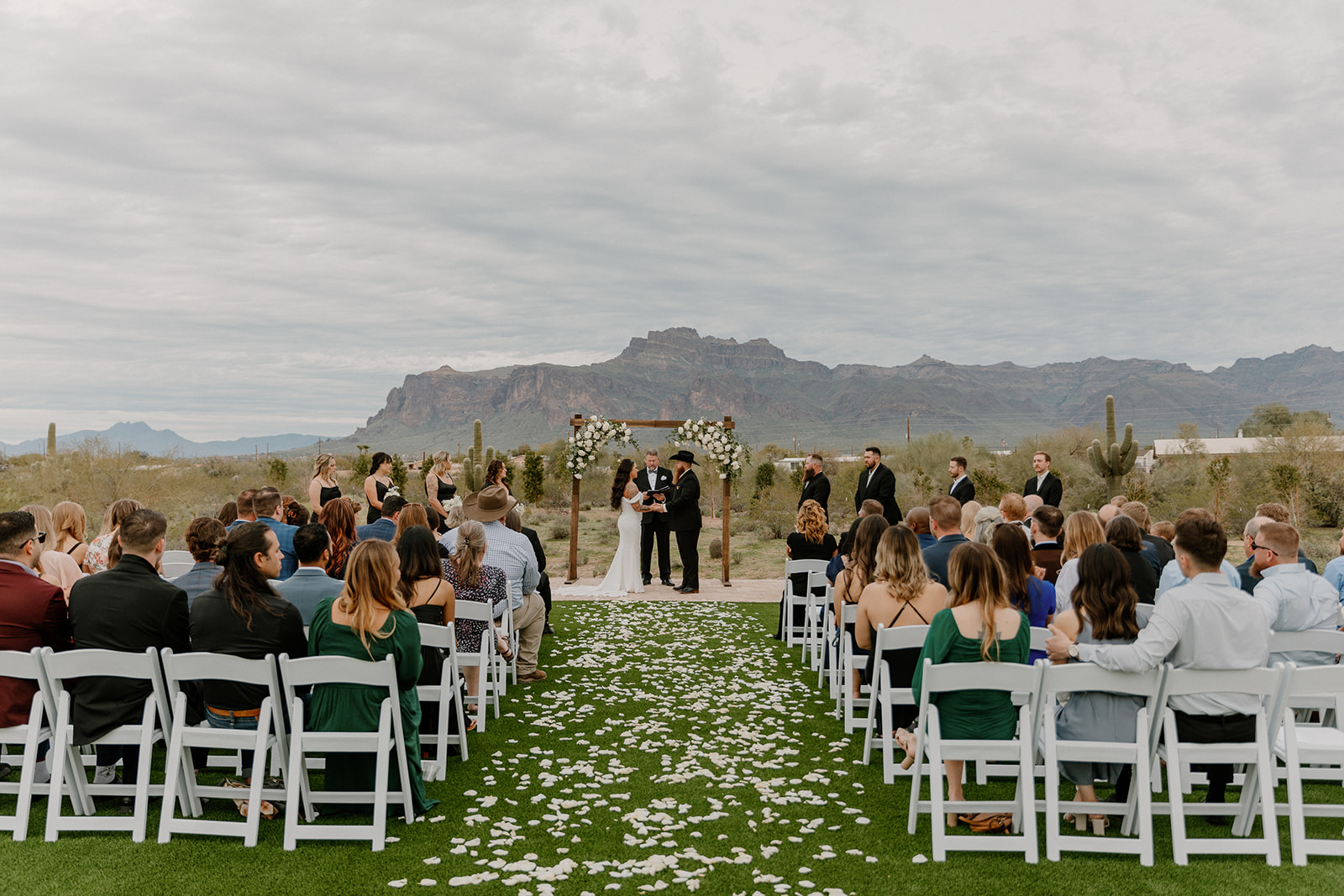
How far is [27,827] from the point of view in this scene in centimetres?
435

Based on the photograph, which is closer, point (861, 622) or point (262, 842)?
point (262, 842)

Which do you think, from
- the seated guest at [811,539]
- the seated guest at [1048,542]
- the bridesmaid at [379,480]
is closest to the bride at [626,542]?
the bridesmaid at [379,480]

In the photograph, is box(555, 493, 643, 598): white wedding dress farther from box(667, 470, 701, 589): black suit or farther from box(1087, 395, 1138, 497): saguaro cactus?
box(1087, 395, 1138, 497): saguaro cactus

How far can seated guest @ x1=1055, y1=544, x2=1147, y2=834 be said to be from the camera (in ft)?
14.1

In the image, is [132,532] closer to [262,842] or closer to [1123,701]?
[262,842]

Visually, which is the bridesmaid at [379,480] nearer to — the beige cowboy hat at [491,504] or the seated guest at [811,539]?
the beige cowboy hat at [491,504]

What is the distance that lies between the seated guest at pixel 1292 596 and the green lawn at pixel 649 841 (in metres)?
0.81

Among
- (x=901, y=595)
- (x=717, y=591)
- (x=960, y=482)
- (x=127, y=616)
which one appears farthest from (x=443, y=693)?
(x=717, y=591)

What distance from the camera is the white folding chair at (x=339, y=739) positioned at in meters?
4.17

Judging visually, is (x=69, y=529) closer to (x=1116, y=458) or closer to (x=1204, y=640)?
(x=1204, y=640)

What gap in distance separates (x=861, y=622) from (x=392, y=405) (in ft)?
556

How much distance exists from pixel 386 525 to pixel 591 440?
22.4ft

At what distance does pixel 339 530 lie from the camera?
622 centimetres

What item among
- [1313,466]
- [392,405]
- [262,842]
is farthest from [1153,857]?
[392,405]
